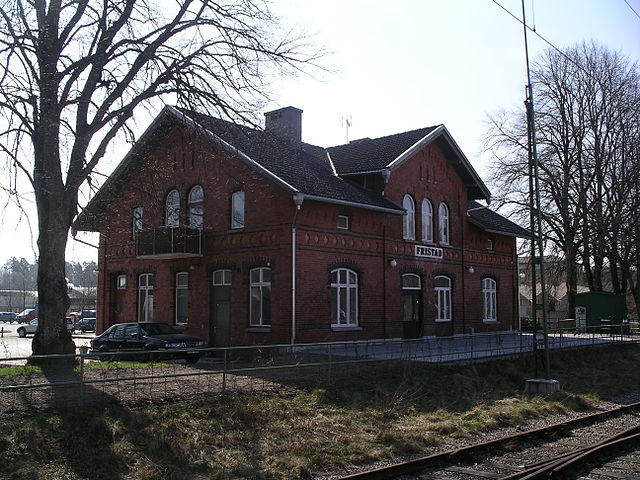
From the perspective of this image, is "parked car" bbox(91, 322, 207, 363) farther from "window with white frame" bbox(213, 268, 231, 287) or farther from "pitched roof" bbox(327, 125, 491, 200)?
"pitched roof" bbox(327, 125, 491, 200)

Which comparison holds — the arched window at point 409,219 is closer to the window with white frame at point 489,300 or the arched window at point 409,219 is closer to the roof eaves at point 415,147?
the roof eaves at point 415,147

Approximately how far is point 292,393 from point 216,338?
439 inches

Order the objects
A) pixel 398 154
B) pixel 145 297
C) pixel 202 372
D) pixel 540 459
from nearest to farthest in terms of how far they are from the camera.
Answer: pixel 540 459
pixel 202 372
pixel 398 154
pixel 145 297

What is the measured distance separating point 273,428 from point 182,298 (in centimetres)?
1560

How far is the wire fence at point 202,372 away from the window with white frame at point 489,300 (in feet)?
28.8

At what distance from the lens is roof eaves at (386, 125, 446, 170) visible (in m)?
25.9

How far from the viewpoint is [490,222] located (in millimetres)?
32469

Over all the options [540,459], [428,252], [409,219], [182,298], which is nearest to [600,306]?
[428,252]

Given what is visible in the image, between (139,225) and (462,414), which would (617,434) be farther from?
(139,225)

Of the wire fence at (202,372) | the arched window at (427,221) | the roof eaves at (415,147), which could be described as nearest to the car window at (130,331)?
the wire fence at (202,372)

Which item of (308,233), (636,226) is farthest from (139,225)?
(636,226)

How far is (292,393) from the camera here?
14.0 m

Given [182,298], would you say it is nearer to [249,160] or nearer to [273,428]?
[249,160]

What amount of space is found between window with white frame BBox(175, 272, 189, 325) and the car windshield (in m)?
3.78
